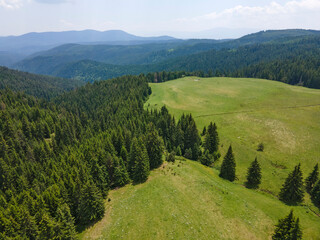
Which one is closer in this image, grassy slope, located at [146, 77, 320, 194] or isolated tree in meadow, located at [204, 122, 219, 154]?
grassy slope, located at [146, 77, 320, 194]

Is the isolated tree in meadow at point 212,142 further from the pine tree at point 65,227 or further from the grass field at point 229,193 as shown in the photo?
the pine tree at point 65,227

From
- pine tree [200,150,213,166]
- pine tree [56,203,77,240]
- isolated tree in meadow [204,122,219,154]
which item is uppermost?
pine tree [56,203,77,240]

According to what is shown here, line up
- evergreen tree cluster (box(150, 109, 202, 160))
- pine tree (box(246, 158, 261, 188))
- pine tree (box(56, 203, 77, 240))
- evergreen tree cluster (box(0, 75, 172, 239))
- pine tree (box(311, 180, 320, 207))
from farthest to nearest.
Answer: evergreen tree cluster (box(150, 109, 202, 160)) → pine tree (box(246, 158, 261, 188)) → pine tree (box(311, 180, 320, 207)) → evergreen tree cluster (box(0, 75, 172, 239)) → pine tree (box(56, 203, 77, 240))

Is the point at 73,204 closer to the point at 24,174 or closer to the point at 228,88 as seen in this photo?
the point at 24,174

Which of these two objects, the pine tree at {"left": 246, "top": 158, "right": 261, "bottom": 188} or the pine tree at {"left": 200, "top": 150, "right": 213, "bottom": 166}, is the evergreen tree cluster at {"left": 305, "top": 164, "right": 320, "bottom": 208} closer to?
the pine tree at {"left": 246, "top": 158, "right": 261, "bottom": 188}

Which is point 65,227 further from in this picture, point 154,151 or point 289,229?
point 289,229

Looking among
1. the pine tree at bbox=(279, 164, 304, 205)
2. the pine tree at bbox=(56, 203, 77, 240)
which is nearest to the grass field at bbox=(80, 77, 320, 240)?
the pine tree at bbox=(279, 164, 304, 205)

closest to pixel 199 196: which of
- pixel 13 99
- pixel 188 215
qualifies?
pixel 188 215

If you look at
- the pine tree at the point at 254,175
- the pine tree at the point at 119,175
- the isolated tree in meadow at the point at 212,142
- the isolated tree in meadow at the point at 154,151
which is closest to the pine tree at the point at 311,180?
the pine tree at the point at 254,175
